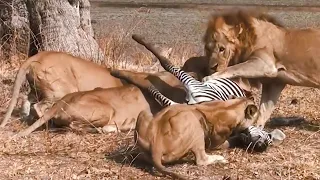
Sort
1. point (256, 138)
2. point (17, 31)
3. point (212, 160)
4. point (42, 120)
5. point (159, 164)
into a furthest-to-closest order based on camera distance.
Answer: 1. point (17, 31)
2. point (42, 120)
3. point (256, 138)
4. point (212, 160)
5. point (159, 164)

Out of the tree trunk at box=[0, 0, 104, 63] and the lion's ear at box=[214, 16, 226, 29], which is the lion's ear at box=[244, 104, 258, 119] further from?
the tree trunk at box=[0, 0, 104, 63]

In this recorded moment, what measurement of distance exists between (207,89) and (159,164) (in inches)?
61.9

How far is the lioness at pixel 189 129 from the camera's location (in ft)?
17.6

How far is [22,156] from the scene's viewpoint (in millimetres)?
5871

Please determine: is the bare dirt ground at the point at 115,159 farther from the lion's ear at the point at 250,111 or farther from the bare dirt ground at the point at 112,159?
the lion's ear at the point at 250,111

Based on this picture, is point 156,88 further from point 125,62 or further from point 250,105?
point 125,62

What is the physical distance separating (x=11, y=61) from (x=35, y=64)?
6.99 ft

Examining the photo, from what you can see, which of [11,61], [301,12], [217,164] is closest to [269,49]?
[217,164]

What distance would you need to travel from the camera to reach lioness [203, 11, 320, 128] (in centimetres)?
686

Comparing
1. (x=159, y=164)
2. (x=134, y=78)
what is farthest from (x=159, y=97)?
(x=159, y=164)

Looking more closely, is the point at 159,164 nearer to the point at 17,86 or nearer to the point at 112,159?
the point at 112,159

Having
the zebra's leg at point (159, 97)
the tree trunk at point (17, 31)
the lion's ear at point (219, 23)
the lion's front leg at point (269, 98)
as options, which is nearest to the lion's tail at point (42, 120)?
the zebra's leg at point (159, 97)

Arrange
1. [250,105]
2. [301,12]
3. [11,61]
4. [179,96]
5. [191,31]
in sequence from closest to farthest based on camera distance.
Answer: [250,105] → [179,96] → [11,61] → [191,31] → [301,12]

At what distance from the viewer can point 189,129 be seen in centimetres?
544
